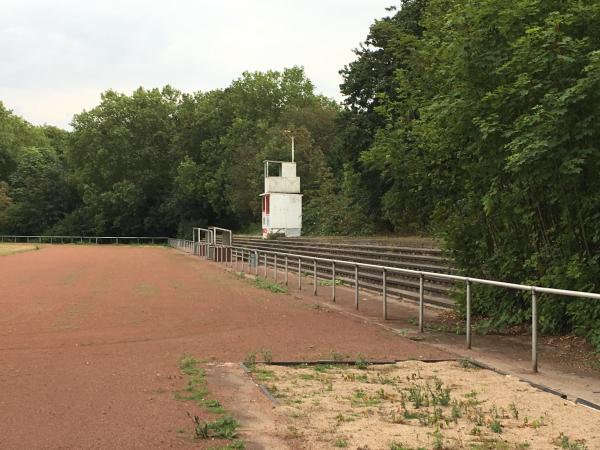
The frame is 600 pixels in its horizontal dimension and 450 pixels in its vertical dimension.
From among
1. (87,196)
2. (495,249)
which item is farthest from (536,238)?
(87,196)

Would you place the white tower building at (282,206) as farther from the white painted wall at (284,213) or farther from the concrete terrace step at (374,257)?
the concrete terrace step at (374,257)

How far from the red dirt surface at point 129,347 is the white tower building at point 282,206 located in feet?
64.4

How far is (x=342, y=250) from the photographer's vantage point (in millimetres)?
23312

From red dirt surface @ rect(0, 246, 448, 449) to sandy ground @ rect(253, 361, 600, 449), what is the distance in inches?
36.6

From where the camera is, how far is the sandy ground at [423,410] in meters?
4.57

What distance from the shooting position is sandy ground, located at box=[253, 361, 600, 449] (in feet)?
15.0

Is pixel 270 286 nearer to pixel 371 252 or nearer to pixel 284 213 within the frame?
pixel 371 252

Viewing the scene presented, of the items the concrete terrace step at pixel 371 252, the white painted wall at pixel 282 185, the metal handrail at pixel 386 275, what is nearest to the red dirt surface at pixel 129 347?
the metal handrail at pixel 386 275

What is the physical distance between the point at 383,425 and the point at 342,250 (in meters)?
18.4

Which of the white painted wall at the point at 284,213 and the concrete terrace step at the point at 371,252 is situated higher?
the white painted wall at the point at 284,213

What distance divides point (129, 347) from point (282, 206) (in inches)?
1131

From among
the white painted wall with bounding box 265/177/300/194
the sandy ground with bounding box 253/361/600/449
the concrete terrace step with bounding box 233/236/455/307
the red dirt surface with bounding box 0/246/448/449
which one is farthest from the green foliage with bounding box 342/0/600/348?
the white painted wall with bounding box 265/177/300/194

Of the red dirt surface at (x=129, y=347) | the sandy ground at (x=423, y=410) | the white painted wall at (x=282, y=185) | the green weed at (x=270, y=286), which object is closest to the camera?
the sandy ground at (x=423, y=410)

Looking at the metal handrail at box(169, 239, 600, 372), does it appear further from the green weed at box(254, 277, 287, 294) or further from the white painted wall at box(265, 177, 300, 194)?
the white painted wall at box(265, 177, 300, 194)
